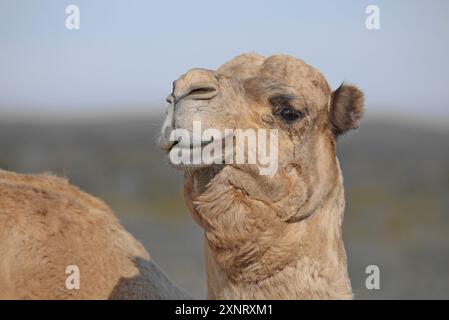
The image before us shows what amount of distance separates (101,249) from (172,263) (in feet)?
52.7

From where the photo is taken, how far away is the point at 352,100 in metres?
5.31

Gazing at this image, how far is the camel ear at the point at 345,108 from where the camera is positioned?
5289 mm

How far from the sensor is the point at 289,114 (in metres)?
4.98

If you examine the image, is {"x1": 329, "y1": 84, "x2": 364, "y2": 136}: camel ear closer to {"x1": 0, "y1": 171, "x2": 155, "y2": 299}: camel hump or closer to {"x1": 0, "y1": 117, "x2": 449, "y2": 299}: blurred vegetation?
{"x1": 0, "y1": 171, "x2": 155, "y2": 299}: camel hump

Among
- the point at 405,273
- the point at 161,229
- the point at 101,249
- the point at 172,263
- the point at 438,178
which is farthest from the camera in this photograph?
the point at 438,178

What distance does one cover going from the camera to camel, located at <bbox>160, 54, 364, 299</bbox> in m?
4.70

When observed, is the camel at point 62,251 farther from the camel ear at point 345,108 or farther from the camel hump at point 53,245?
the camel ear at point 345,108

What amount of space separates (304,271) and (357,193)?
30.6 metres

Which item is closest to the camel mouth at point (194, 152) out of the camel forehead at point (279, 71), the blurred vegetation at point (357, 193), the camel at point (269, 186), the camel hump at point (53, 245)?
the camel at point (269, 186)

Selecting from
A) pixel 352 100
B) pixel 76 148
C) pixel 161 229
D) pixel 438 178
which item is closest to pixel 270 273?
pixel 352 100

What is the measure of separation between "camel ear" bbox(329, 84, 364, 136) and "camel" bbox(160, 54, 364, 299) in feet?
0.04

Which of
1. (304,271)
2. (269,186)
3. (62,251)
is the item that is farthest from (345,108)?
(62,251)

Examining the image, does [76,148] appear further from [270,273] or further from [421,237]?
[270,273]

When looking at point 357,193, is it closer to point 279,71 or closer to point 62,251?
point 62,251
